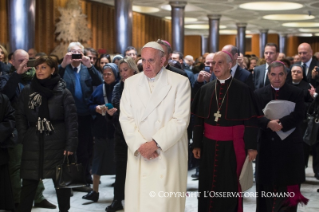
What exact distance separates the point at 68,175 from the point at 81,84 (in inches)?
79.2

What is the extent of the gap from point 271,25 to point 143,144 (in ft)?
86.3

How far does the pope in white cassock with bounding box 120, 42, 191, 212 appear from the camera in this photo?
3939 millimetres

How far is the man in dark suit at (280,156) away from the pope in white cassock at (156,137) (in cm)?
118

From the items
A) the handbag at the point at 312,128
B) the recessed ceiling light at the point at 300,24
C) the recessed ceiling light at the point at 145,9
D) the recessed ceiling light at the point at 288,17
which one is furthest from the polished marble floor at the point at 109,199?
the recessed ceiling light at the point at 300,24

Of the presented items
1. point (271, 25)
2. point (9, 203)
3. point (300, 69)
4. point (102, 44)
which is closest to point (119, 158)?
point (9, 203)

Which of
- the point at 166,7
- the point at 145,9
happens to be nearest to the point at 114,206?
the point at 166,7

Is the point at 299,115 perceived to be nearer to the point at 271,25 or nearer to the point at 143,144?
the point at 143,144

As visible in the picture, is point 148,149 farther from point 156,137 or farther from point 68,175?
point 68,175

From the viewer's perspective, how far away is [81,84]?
6434mm

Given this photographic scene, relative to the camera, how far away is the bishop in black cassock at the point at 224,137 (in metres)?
4.41

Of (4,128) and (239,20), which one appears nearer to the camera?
(4,128)

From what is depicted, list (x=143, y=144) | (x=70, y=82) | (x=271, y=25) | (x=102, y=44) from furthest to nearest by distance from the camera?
(x=271, y=25) < (x=102, y=44) < (x=70, y=82) < (x=143, y=144)

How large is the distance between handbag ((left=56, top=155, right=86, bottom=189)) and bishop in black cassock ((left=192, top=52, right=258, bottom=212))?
47.6 inches

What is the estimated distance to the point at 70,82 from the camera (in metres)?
6.34
